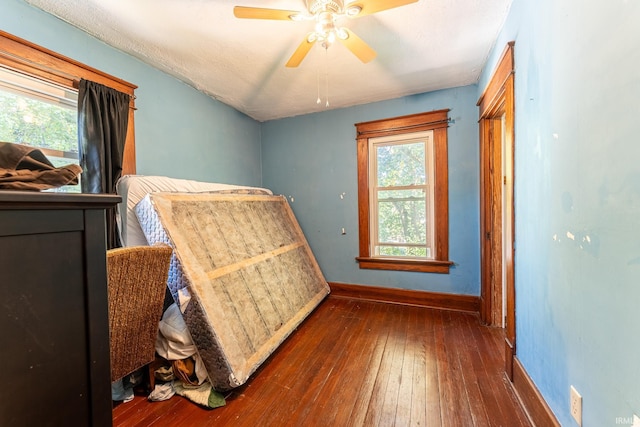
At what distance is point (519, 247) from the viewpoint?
5.11ft

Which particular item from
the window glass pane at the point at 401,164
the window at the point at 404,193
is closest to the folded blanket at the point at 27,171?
the window at the point at 404,193

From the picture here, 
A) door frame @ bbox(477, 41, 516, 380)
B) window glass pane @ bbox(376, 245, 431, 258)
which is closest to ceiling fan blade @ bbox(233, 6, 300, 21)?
door frame @ bbox(477, 41, 516, 380)

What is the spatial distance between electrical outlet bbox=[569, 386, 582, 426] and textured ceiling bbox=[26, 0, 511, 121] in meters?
2.14

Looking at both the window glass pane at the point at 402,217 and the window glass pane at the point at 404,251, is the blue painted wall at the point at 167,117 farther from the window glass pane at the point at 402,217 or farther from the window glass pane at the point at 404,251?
the window glass pane at the point at 404,251

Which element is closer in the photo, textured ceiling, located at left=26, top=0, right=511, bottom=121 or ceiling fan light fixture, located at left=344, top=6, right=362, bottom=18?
ceiling fan light fixture, located at left=344, top=6, right=362, bottom=18

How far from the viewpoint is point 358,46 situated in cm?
167

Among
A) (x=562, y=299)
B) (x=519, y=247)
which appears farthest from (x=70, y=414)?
(x=519, y=247)

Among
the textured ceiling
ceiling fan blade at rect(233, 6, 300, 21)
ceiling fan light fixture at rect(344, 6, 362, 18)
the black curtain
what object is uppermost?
the textured ceiling

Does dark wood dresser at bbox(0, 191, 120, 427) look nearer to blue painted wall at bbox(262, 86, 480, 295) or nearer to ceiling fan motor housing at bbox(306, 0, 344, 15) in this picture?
ceiling fan motor housing at bbox(306, 0, 344, 15)

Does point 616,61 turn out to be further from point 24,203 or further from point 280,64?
point 280,64

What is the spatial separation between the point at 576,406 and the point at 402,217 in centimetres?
220

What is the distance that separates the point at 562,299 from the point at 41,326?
5.91 ft

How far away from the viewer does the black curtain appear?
1.73 metres

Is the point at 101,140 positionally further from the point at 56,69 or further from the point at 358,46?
the point at 358,46
